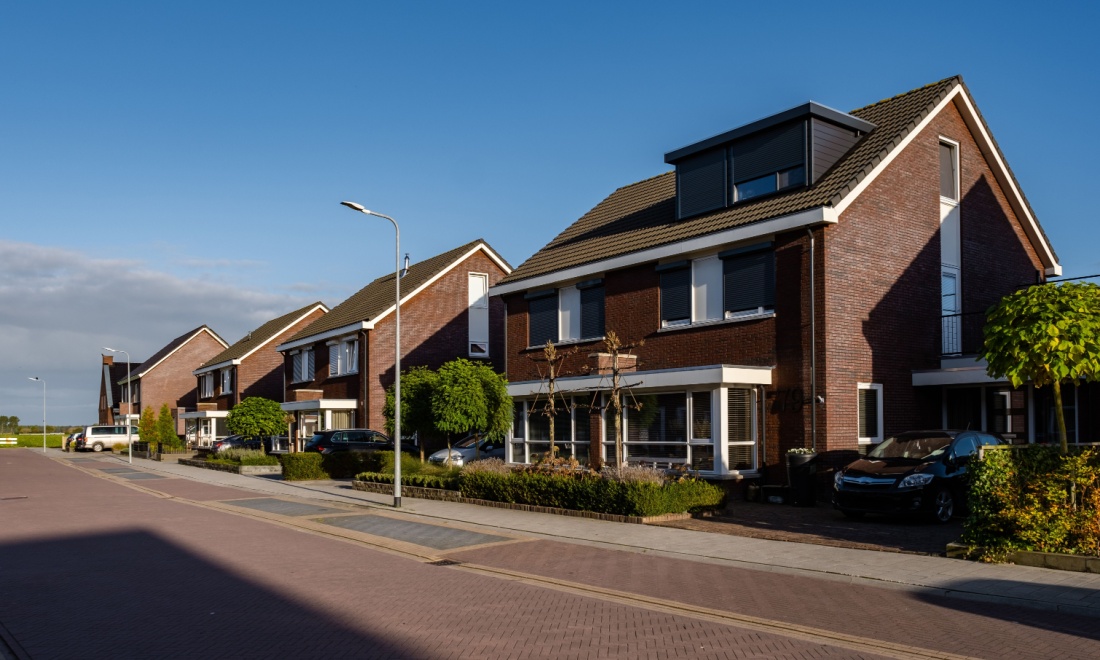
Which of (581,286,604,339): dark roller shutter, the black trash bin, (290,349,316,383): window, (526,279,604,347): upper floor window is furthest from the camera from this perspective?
(290,349,316,383): window

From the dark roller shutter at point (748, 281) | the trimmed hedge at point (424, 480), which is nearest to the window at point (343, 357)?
the trimmed hedge at point (424, 480)

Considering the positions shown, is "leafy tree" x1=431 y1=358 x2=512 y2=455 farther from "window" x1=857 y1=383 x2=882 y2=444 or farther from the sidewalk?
"window" x1=857 y1=383 x2=882 y2=444

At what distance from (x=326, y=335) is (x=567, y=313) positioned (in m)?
17.8

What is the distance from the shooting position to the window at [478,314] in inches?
1583

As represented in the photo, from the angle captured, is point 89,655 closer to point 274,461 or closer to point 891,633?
point 891,633

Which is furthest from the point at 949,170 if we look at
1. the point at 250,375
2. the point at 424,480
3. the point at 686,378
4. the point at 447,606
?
the point at 250,375

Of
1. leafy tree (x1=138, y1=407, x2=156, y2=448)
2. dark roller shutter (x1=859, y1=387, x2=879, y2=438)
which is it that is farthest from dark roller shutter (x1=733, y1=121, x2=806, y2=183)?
leafy tree (x1=138, y1=407, x2=156, y2=448)

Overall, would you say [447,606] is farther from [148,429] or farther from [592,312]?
[148,429]

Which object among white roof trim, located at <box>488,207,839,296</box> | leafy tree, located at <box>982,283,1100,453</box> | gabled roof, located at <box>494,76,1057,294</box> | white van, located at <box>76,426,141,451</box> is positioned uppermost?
gabled roof, located at <box>494,76,1057,294</box>

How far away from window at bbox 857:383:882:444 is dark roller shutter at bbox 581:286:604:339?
7525 millimetres

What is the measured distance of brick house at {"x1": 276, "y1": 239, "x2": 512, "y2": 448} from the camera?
3734 cm

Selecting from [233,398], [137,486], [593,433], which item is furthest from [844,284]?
[233,398]

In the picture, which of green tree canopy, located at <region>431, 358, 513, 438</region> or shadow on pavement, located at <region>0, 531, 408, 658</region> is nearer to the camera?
shadow on pavement, located at <region>0, 531, 408, 658</region>

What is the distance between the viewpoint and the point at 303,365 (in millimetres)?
44719
